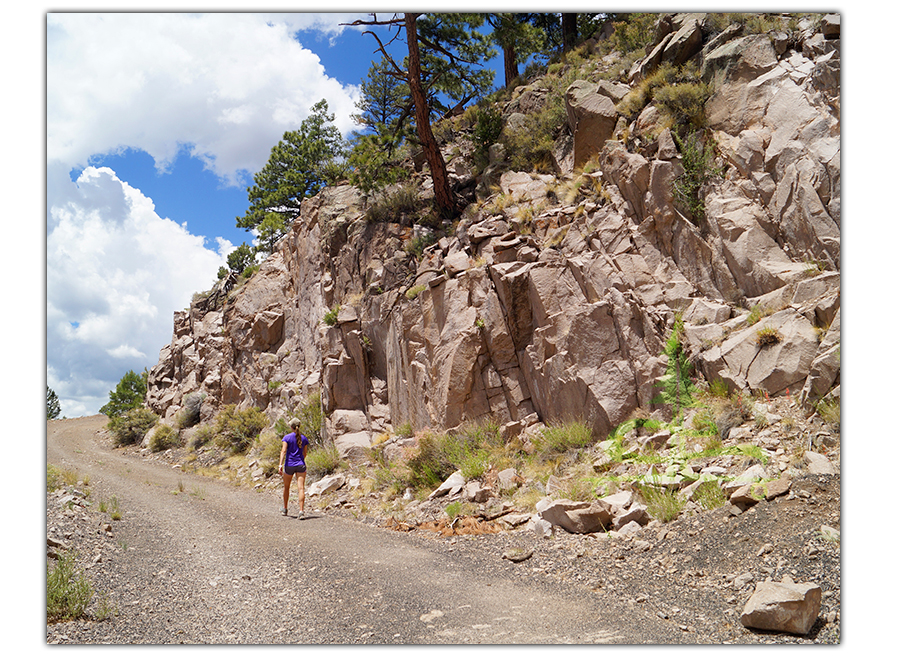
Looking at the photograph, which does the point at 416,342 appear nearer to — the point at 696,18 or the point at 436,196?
the point at 436,196

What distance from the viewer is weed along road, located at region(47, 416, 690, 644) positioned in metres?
4.45

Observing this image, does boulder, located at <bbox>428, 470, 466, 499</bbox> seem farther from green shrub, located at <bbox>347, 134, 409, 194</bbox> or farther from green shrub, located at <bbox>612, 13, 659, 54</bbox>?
green shrub, located at <bbox>612, 13, 659, 54</bbox>

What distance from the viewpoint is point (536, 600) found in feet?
17.0

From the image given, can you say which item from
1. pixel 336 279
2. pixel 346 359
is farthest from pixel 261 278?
pixel 346 359

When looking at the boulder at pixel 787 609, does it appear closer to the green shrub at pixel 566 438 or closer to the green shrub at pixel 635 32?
the green shrub at pixel 566 438

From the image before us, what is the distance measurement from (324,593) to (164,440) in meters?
22.9

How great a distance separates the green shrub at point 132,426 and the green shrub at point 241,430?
8.85 meters

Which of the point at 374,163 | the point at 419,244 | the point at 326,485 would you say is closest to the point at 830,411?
the point at 326,485

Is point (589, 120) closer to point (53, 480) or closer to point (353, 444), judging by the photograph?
point (353, 444)

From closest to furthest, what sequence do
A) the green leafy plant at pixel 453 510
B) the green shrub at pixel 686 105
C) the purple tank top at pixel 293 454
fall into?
the green leafy plant at pixel 453 510 → the purple tank top at pixel 293 454 → the green shrub at pixel 686 105

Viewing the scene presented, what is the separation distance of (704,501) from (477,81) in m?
17.2

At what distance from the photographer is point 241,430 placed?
21031 mm

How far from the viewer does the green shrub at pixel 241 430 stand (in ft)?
68.2

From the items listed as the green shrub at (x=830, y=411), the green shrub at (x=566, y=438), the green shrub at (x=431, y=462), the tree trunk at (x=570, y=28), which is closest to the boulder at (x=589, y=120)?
the green shrub at (x=566, y=438)
